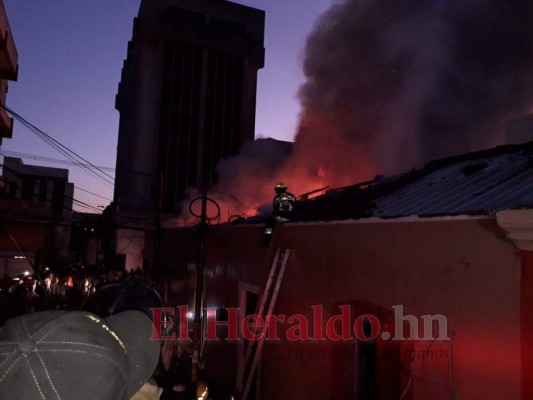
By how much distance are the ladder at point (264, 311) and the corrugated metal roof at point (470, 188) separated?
216cm

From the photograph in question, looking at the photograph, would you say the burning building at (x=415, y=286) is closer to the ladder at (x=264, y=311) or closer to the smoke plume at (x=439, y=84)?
the ladder at (x=264, y=311)

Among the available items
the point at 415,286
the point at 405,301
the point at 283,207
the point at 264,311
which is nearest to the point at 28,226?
the point at 264,311

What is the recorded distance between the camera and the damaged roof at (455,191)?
4.56 meters

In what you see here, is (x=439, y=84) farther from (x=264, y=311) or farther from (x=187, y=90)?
(x=187, y=90)

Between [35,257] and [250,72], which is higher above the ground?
[250,72]

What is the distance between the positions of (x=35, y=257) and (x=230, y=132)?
2141cm

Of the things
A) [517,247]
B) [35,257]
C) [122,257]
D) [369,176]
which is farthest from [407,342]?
[122,257]

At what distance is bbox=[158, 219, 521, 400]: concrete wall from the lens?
4059 mm

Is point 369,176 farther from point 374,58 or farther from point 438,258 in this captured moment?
point 438,258

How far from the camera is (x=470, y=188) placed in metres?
5.59

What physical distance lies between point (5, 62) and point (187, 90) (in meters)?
25.8

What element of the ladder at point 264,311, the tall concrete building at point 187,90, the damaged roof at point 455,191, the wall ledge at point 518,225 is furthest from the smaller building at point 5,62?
the tall concrete building at point 187,90

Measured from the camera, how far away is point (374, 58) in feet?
67.9

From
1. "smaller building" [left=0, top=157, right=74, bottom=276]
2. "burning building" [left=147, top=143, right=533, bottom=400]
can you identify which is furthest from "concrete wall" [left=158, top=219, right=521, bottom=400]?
"smaller building" [left=0, top=157, right=74, bottom=276]
